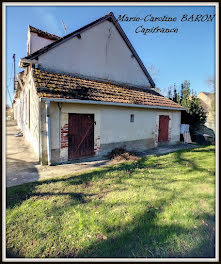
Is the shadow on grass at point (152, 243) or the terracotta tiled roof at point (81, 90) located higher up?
the terracotta tiled roof at point (81, 90)

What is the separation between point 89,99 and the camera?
22.0 feet

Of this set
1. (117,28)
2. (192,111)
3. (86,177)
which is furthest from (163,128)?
(86,177)

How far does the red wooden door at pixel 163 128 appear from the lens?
411 inches

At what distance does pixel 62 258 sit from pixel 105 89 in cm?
743

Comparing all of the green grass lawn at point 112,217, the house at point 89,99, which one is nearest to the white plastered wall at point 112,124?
the house at point 89,99

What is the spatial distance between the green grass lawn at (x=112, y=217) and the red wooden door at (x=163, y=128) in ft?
19.5

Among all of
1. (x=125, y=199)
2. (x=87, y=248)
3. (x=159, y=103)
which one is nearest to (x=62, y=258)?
(x=87, y=248)

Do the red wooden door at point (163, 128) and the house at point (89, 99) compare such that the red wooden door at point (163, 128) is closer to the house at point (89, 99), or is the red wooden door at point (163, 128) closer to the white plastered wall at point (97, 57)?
the house at point (89, 99)

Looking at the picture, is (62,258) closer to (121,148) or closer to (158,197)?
(158,197)

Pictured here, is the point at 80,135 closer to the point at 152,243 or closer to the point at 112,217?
the point at 112,217

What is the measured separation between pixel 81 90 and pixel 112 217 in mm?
5749

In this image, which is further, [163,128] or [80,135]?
[163,128]

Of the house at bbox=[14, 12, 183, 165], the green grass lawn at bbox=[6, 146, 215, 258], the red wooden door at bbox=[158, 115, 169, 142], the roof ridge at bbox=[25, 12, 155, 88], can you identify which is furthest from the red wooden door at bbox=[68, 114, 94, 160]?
the red wooden door at bbox=[158, 115, 169, 142]

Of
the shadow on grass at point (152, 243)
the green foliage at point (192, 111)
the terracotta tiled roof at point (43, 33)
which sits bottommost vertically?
the shadow on grass at point (152, 243)
